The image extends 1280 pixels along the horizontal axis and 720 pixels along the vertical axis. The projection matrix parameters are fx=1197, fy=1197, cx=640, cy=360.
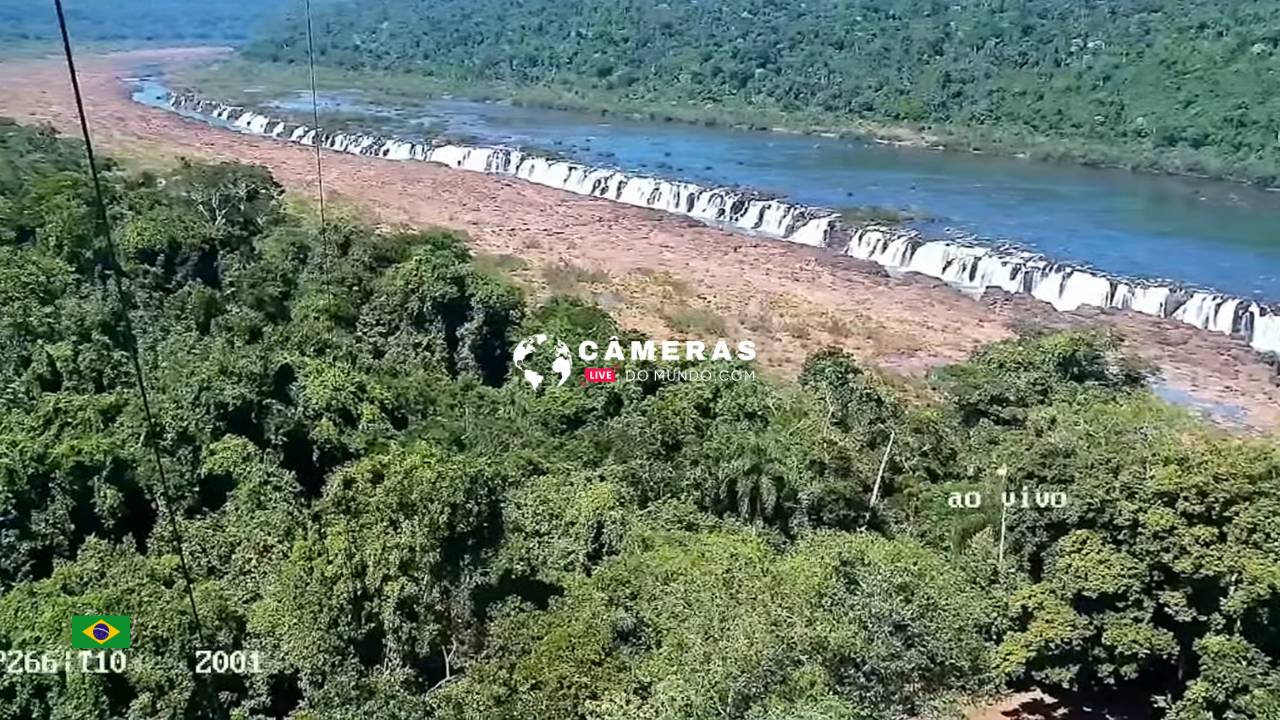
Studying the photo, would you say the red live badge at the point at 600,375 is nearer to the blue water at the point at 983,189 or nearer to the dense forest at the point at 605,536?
the dense forest at the point at 605,536

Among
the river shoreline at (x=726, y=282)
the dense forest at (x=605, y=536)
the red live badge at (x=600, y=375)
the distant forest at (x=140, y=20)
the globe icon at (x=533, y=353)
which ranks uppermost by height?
the dense forest at (x=605, y=536)

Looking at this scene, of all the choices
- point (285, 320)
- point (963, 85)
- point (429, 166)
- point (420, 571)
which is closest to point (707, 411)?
point (420, 571)

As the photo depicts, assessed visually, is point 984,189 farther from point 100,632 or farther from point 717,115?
point 100,632

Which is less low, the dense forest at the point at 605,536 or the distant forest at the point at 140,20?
the dense forest at the point at 605,536

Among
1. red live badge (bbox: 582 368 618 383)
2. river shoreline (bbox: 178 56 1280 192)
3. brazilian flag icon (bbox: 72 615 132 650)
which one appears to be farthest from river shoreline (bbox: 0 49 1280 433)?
river shoreline (bbox: 178 56 1280 192)

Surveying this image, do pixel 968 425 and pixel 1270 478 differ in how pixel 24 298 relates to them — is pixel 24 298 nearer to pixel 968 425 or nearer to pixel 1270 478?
pixel 968 425

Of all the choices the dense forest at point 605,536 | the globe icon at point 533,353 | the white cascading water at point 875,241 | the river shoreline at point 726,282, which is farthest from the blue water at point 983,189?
the globe icon at point 533,353
